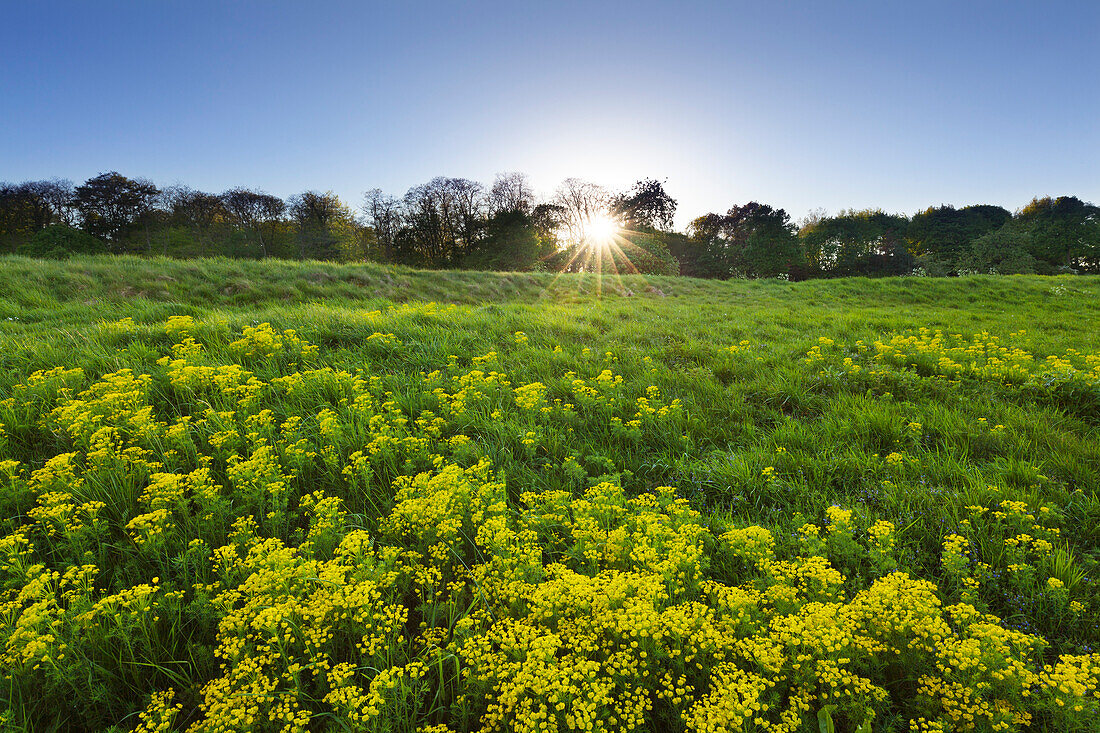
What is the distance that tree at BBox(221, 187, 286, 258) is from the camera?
4044 centimetres

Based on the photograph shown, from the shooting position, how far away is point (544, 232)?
42719 millimetres

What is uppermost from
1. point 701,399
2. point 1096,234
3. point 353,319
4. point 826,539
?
point 1096,234

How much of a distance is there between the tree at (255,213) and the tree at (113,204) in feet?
Result: 21.2

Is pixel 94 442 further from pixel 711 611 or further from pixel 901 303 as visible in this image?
pixel 901 303

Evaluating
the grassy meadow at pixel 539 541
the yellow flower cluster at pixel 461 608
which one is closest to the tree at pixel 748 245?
the grassy meadow at pixel 539 541

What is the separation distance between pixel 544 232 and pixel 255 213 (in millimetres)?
28754

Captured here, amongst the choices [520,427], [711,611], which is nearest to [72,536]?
[520,427]

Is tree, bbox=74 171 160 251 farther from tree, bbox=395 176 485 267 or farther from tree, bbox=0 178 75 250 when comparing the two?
tree, bbox=395 176 485 267

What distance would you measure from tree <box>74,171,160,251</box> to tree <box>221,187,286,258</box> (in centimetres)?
646

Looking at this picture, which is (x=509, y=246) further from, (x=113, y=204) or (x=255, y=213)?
(x=113, y=204)

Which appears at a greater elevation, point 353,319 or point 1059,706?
point 353,319

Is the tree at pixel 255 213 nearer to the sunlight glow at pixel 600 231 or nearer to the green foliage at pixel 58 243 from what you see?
the green foliage at pixel 58 243

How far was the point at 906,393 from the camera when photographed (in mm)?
5012

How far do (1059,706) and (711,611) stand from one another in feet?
4.20
